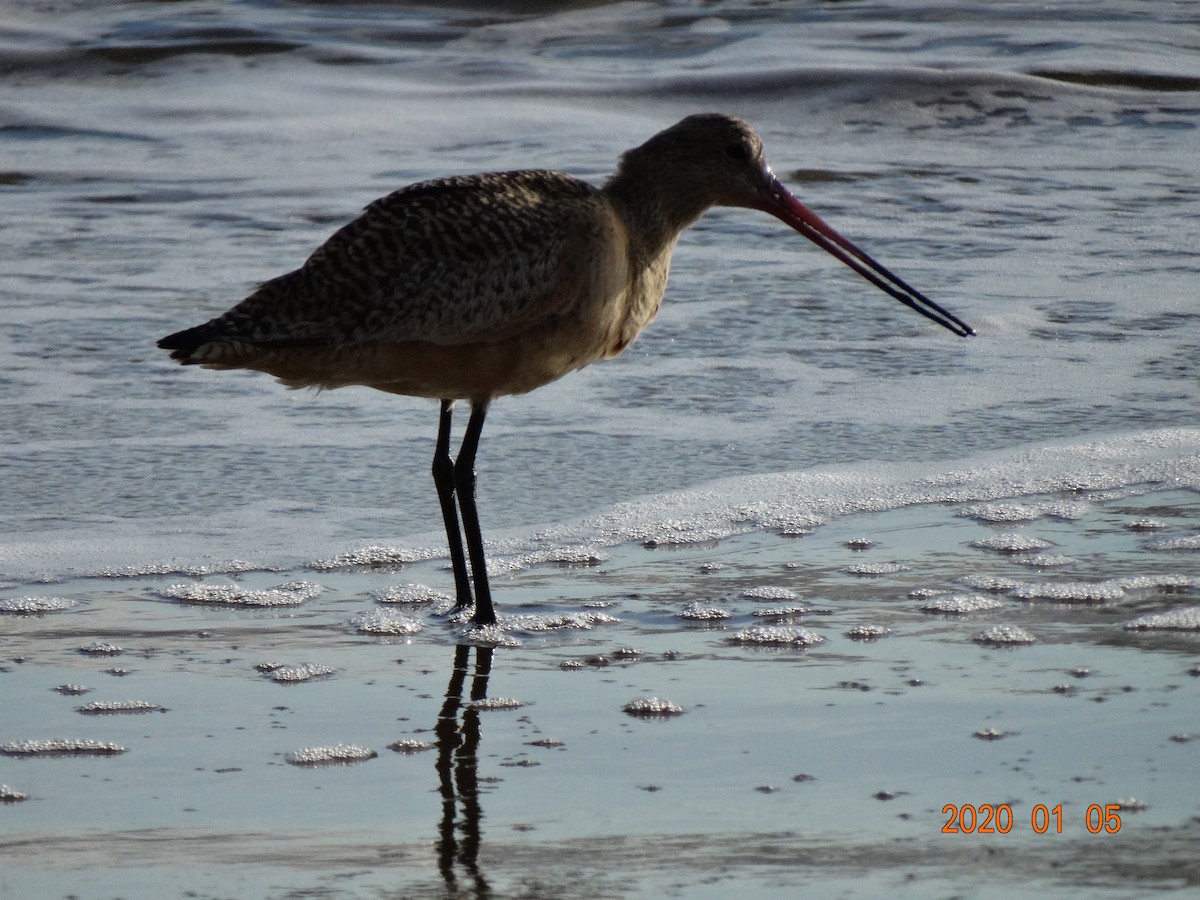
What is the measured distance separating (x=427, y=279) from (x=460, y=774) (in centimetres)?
151

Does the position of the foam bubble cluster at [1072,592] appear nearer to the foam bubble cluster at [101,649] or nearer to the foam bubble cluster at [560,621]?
the foam bubble cluster at [560,621]

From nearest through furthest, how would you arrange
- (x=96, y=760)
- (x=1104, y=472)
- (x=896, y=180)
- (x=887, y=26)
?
(x=96, y=760) < (x=1104, y=472) < (x=896, y=180) < (x=887, y=26)

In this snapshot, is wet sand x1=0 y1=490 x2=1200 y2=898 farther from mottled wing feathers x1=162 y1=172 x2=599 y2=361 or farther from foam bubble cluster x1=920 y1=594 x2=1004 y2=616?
mottled wing feathers x1=162 y1=172 x2=599 y2=361

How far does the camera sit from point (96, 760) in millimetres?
Result: 3312

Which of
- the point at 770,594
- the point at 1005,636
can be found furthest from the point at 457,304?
the point at 1005,636

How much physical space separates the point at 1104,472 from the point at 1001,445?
40cm

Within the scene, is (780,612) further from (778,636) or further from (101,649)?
(101,649)

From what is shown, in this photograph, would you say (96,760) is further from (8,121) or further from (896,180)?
(8,121)

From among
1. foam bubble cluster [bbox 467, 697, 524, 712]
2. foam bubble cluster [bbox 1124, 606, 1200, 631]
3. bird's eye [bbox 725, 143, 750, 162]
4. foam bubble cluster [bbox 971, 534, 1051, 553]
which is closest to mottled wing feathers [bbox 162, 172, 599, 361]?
bird's eye [bbox 725, 143, 750, 162]

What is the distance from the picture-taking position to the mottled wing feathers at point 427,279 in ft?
14.2

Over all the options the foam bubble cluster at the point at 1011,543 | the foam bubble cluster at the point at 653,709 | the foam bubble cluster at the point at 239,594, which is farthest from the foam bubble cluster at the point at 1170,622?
the foam bubble cluster at the point at 239,594

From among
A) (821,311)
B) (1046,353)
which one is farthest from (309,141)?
(1046,353)

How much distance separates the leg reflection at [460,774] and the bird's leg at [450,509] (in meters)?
0.36

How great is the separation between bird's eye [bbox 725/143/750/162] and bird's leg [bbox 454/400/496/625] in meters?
0.94
